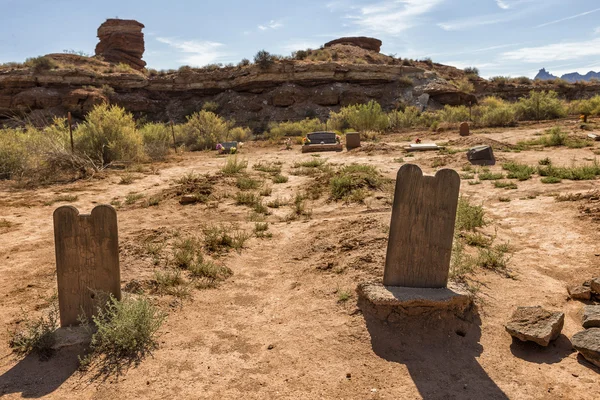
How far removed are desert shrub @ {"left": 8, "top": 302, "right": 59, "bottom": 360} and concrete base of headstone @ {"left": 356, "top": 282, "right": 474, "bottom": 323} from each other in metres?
2.52

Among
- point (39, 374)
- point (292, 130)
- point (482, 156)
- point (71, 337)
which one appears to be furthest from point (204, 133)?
point (39, 374)

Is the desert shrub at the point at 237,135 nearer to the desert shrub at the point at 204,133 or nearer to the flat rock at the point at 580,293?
the desert shrub at the point at 204,133

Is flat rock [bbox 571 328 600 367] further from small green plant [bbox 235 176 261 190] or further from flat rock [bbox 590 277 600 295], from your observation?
small green plant [bbox 235 176 261 190]

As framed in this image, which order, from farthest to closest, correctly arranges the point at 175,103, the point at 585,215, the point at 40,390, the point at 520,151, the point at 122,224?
1. the point at 175,103
2. the point at 520,151
3. the point at 122,224
4. the point at 585,215
5. the point at 40,390

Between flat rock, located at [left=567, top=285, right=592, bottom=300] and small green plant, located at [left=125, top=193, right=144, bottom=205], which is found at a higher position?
small green plant, located at [left=125, top=193, right=144, bottom=205]

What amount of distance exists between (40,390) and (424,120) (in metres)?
22.8

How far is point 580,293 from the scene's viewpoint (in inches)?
147

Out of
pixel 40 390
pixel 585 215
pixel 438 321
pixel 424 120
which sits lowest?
pixel 40 390

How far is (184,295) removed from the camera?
411 centimetres

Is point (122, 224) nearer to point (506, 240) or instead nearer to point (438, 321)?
point (438, 321)

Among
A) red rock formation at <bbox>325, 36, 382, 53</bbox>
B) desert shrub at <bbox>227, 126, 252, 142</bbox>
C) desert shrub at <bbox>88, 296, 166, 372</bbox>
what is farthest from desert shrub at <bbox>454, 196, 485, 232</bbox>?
red rock formation at <bbox>325, 36, 382, 53</bbox>

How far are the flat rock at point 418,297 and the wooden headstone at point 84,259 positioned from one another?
2.17 m

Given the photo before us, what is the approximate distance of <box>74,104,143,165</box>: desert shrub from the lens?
1207 cm

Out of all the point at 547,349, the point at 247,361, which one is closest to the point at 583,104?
the point at 547,349
